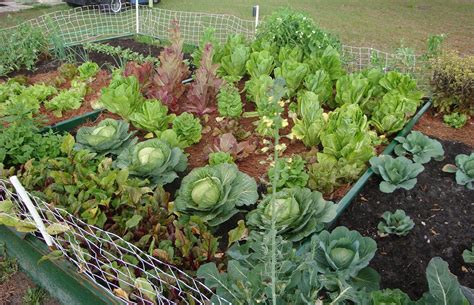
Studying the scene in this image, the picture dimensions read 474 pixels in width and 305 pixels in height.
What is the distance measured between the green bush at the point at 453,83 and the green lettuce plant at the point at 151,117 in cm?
223

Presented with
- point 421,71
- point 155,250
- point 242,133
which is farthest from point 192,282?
point 421,71

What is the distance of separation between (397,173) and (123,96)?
79.2 inches

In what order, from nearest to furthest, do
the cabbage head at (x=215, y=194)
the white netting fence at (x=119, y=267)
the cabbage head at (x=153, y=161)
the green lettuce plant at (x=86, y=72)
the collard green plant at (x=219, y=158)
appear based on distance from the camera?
the white netting fence at (x=119, y=267) → the cabbage head at (x=215, y=194) → the cabbage head at (x=153, y=161) → the collard green plant at (x=219, y=158) → the green lettuce plant at (x=86, y=72)

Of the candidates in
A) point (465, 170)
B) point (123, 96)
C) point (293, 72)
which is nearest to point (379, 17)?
point (293, 72)

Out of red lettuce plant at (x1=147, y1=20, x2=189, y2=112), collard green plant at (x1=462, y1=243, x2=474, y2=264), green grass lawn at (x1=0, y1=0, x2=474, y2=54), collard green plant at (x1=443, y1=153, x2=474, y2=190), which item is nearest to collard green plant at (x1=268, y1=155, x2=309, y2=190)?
collard green plant at (x1=462, y1=243, x2=474, y2=264)

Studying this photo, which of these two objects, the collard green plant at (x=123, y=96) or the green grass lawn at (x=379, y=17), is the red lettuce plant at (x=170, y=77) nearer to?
the collard green plant at (x=123, y=96)

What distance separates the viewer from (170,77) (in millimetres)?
3420

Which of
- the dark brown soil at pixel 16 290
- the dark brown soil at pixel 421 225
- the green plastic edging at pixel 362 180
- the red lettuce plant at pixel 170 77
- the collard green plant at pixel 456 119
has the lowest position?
the dark brown soil at pixel 16 290

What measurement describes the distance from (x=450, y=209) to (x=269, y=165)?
3.79ft

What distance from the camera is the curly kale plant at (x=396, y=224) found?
91.7 inches

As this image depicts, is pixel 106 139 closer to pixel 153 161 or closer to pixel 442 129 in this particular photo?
pixel 153 161

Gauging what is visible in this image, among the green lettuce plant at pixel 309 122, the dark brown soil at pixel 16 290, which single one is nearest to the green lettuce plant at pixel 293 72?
the green lettuce plant at pixel 309 122

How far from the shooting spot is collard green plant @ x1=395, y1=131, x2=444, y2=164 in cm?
285

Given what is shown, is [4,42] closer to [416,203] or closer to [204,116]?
[204,116]
